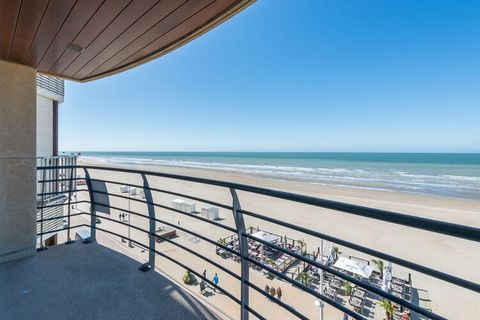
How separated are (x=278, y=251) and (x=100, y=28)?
587 centimetres

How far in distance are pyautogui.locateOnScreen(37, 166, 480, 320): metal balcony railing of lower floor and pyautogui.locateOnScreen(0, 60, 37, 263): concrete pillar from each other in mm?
141

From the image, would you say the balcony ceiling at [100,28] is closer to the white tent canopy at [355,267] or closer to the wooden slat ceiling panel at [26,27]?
the wooden slat ceiling panel at [26,27]

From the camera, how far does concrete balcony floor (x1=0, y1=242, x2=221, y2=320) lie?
1601 mm

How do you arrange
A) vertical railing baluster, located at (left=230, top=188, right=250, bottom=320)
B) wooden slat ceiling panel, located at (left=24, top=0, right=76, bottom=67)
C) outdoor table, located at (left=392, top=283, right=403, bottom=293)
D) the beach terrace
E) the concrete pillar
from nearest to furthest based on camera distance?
the beach terrace → vertical railing baluster, located at (left=230, top=188, right=250, bottom=320) → wooden slat ceiling panel, located at (left=24, top=0, right=76, bottom=67) → the concrete pillar → outdoor table, located at (left=392, top=283, right=403, bottom=293)

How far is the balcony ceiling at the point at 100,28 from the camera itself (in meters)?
1.42

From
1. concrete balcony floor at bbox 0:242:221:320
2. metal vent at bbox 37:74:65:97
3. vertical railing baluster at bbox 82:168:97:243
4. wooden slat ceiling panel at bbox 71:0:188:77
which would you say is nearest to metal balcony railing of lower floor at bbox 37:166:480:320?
vertical railing baluster at bbox 82:168:97:243

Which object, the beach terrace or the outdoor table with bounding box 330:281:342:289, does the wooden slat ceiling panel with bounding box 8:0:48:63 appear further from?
the outdoor table with bounding box 330:281:342:289

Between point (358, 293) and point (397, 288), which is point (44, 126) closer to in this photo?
point (358, 293)

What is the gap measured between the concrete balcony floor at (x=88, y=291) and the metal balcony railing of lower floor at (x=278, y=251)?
0.21 m

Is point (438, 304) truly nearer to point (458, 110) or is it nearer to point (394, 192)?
point (394, 192)

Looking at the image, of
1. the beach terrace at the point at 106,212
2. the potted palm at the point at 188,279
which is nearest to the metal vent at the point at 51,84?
the beach terrace at the point at 106,212

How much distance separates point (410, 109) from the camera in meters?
36.0

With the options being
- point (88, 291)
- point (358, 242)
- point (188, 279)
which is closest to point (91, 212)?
point (88, 291)

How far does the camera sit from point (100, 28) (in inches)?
65.2
